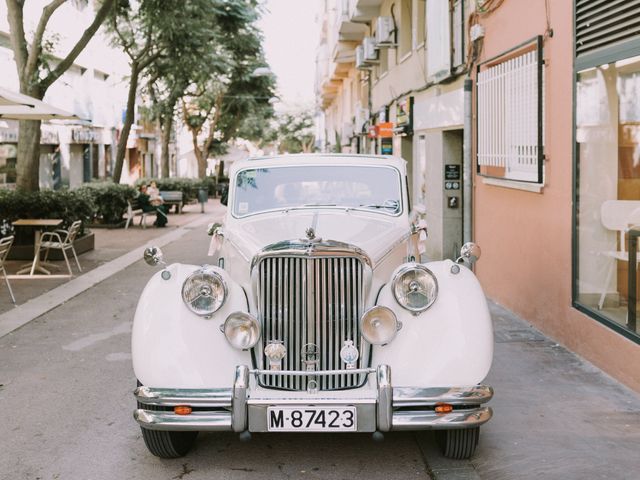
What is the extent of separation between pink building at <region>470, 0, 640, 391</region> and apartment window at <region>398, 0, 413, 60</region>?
7725 millimetres

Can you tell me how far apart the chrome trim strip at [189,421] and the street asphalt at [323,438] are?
409 mm

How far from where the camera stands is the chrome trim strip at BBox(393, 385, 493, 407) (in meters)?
4.61

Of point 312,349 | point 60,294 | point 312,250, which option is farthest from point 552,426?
point 60,294

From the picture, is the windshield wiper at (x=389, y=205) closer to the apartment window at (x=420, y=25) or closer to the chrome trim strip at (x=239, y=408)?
the chrome trim strip at (x=239, y=408)

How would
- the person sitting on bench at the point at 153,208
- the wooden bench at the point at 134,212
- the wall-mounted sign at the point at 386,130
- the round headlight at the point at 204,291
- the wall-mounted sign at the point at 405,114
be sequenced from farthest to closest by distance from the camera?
the person sitting on bench at the point at 153,208 → the wooden bench at the point at 134,212 → the wall-mounted sign at the point at 386,130 → the wall-mounted sign at the point at 405,114 → the round headlight at the point at 204,291

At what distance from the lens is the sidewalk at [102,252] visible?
1171 cm

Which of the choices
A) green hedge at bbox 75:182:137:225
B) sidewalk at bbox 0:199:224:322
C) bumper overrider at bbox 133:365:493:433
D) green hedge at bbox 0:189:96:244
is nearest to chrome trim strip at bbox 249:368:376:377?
bumper overrider at bbox 133:365:493:433

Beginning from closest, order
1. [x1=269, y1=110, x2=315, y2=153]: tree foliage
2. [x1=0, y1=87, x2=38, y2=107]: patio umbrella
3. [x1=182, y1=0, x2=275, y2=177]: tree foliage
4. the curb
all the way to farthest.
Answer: the curb
[x1=0, y1=87, x2=38, y2=107]: patio umbrella
[x1=182, y1=0, x2=275, y2=177]: tree foliage
[x1=269, y1=110, x2=315, y2=153]: tree foliage

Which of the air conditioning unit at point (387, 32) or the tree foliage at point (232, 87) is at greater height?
the tree foliage at point (232, 87)

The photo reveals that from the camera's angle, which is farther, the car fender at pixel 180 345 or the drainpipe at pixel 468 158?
the drainpipe at pixel 468 158

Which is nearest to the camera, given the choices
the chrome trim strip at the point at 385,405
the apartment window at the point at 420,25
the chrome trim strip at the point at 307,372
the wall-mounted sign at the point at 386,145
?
the chrome trim strip at the point at 385,405

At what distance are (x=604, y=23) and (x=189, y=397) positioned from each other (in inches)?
189

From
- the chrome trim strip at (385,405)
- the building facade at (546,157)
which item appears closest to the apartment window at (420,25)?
the building facade at (546,157)

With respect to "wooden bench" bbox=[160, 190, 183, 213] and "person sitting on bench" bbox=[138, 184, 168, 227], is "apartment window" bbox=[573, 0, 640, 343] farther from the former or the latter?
"wooden bench" bbox=[160, 190, 183, 213]
